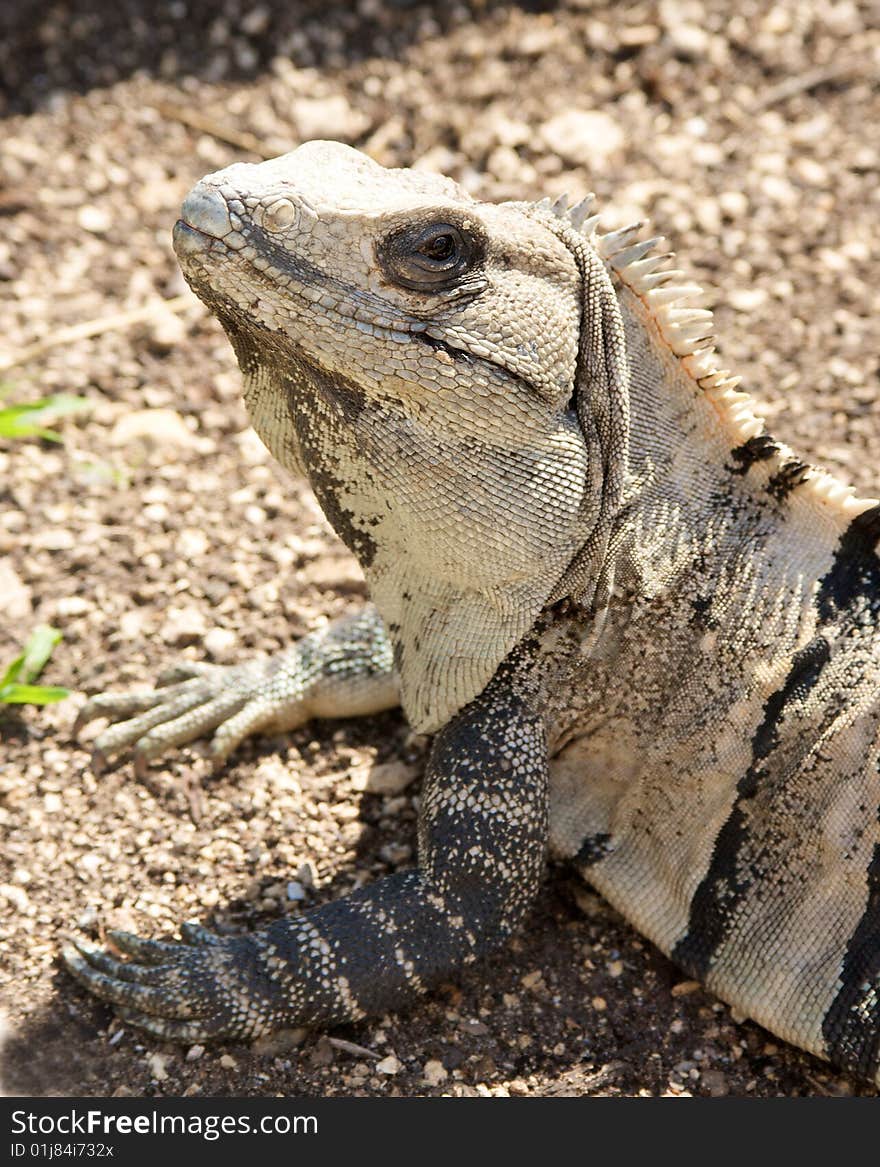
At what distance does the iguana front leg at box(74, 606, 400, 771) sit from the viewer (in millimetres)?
5172

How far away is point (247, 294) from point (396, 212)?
1.46 feet

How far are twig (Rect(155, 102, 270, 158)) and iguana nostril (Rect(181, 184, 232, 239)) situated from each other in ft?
13.2

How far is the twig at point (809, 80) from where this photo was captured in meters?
7.68

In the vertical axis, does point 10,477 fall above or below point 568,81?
below

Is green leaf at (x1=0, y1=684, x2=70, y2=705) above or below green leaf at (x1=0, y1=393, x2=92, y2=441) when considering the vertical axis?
below

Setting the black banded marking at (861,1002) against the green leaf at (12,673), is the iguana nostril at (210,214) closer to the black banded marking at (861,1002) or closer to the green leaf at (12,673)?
the green leaf at (12,673)

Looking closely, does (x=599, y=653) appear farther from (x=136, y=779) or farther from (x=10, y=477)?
(x=10, y=477)

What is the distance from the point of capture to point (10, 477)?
6.07m

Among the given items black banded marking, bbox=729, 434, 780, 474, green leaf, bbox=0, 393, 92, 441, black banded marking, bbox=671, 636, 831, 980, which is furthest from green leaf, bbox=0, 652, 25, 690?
black banded marking, bbox=729, 434, 780, 474

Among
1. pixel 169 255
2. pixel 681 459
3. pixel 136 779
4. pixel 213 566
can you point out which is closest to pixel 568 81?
pixel 169 255

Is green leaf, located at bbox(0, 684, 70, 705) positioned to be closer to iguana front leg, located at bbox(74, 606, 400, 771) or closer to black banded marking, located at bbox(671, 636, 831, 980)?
iguana front leg, located at bbox(74, 606, 400, 771)

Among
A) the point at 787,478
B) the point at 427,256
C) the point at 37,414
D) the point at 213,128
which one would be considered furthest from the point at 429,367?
the point at 213,128

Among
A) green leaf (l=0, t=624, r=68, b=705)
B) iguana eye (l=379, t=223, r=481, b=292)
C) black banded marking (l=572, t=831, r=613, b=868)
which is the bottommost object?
green leaf (l=0, t=624, r=68, b=705)

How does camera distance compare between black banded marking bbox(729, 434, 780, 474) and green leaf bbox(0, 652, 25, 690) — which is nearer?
black banded marking bbox(729, 434, 780, 474)
